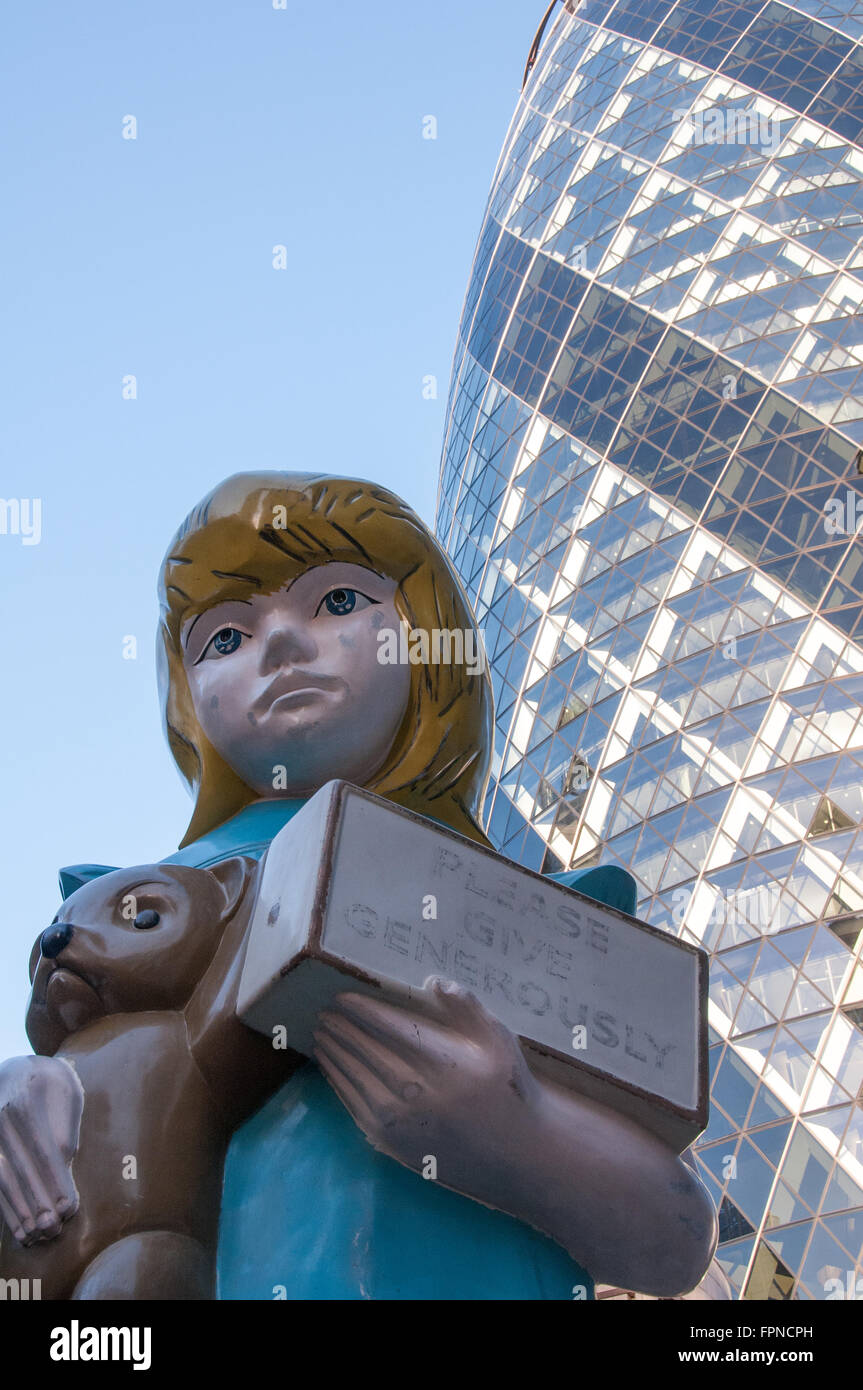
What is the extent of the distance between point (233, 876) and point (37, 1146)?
684 millimetres

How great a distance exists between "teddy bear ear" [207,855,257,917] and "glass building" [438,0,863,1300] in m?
18.5

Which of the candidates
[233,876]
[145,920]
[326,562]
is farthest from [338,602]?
[145,920]

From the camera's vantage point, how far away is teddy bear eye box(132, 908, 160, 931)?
2908mm

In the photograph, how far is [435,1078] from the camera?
251 centimetres

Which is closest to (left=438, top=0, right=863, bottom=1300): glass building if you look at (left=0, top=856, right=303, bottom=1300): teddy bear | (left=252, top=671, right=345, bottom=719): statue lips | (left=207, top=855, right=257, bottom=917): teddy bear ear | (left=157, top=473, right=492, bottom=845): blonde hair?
(left=157, top=473, right=492, bottom=845): blonde hair

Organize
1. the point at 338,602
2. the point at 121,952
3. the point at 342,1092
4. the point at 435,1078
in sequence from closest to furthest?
the point at 435,1078, the point at 342,1092, the point at 121,952, the point at 338,602

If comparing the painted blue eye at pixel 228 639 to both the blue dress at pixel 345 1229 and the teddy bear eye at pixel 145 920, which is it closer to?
the teddy bear eye at pixel 145 920

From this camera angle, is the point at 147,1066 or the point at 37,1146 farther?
the point at 147,1066

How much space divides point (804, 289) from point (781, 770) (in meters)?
9.32

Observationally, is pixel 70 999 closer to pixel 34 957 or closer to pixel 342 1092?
pixel 34 957

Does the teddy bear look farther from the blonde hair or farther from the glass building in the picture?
the glass building

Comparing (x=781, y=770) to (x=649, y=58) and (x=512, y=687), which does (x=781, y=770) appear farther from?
(x=649, y=58)

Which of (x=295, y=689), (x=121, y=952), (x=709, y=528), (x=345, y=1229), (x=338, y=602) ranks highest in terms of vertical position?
(x=338, y=602)

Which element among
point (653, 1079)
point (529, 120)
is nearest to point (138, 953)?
point (653, 1079)
